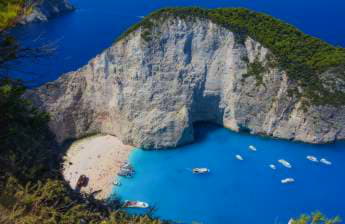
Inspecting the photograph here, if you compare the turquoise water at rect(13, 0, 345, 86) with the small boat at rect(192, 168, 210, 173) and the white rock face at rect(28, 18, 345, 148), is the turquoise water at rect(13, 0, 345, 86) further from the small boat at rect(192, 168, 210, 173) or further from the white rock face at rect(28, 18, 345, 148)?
the small boat at rect(192, 168, 210, 173)

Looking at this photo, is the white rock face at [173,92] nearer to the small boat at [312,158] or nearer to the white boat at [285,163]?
the small boat at [312,158]

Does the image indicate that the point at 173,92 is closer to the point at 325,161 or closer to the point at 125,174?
the point at 125,174

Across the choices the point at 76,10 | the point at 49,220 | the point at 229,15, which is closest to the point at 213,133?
the point at 229,15

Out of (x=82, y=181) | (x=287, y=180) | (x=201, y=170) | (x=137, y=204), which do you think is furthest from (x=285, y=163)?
(x=82, y=181)

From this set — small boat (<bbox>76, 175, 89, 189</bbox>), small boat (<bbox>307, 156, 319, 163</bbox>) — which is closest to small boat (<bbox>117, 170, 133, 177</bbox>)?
small boat (<bbox>76, 175, 89, 189</bbox>)

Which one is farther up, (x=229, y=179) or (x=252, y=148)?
(x=252, y=148)

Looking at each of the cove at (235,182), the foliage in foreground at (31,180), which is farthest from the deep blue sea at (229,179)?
the foliage in foreground at (31,180)
